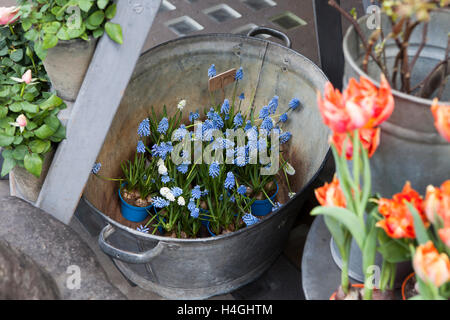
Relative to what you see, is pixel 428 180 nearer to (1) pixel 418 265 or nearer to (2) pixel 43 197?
(1) pixel 418 265

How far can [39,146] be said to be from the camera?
47.0 inches

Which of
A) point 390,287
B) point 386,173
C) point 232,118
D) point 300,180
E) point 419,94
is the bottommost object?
point 300,180

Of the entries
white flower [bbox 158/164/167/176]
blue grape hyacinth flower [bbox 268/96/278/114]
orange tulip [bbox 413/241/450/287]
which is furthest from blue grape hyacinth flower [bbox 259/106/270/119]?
orange tulip [bbox 413/241/450/287]

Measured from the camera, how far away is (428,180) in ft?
2.77

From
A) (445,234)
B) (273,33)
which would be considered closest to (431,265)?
(445,234)

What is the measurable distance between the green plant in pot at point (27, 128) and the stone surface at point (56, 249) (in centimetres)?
10

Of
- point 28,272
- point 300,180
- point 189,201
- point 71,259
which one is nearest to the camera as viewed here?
point 28,272

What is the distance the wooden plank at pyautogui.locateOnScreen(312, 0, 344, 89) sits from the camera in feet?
4.95

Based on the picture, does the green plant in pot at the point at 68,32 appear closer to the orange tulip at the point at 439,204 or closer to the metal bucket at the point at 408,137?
the metal bucket at the point at 408,137

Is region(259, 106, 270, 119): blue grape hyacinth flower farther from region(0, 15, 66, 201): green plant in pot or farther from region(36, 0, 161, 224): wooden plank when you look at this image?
region(0, 15, 66, 201): green plant in pot

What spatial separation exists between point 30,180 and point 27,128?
16 cm

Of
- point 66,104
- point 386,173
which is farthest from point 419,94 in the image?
point 66,104

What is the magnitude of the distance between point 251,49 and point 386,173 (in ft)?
2.97

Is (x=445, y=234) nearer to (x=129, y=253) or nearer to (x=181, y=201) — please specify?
(x=129, y=253)
